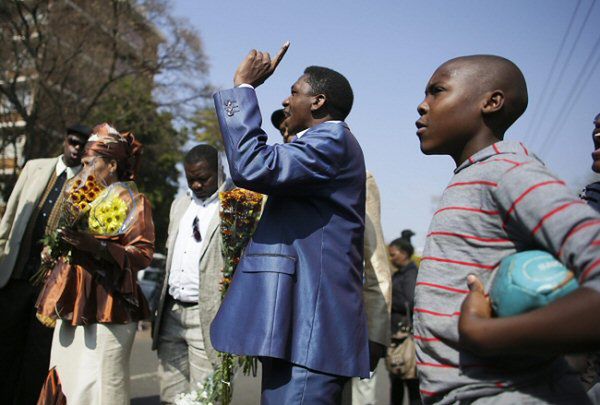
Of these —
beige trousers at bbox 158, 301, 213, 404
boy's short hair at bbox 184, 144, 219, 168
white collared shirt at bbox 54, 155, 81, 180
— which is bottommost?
beige trousers at bbox 158, 301, 213, 404

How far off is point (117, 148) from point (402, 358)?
3949mm

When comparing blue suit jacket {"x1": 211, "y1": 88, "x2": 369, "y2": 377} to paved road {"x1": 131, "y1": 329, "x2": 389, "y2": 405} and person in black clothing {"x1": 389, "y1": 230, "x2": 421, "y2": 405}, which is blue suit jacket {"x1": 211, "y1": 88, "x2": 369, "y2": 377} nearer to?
paved road {"x1": 131, "y1": 329, "x2": 389, "y2": 405}

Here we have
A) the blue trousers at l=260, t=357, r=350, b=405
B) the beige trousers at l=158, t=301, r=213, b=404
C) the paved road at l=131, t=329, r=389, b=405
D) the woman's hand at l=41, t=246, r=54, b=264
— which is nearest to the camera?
the blue trousers at l=260, t=357, r=350, b=405

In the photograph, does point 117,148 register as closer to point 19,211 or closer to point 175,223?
point 175,223

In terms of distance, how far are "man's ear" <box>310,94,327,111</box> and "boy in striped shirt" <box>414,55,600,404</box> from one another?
0.94 m

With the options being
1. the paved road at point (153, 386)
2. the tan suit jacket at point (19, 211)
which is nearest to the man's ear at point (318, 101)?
the tan suit jacket at point (19, 211)

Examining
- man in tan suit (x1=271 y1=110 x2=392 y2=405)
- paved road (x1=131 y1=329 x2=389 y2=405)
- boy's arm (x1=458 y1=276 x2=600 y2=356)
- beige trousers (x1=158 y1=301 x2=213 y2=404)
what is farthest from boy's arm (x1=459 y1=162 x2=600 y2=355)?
paved road (x1=131 y1=329 x2=389 y2=405)

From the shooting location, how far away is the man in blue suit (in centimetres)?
257

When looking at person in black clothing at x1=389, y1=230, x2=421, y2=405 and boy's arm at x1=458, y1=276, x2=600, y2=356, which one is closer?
boy's arm at x1=458, y1=276, x2=600, y2=356

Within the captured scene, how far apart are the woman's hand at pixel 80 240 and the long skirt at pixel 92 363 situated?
52 centimetres

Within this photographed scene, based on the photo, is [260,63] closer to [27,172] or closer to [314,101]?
[314,101]

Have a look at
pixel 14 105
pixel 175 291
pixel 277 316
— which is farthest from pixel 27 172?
pixel 14 105

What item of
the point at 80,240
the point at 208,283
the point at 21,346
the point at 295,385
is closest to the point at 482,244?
the point at 295,385

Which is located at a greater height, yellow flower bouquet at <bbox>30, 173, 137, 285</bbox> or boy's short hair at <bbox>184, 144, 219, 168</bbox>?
boy's short hair at <bbox>184, 144, 219, 168</bbox>
